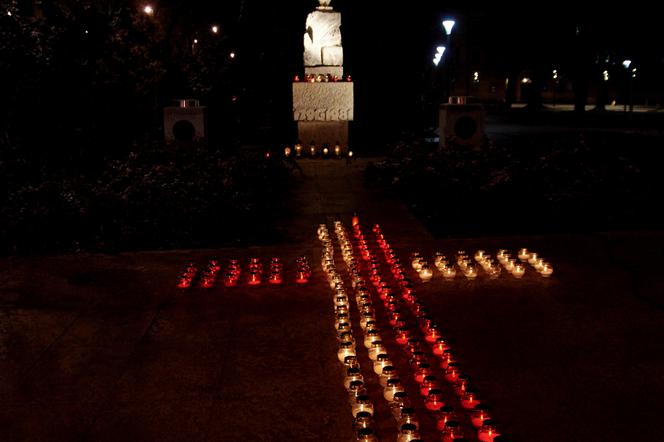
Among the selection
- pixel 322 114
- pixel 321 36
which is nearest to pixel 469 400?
pixel 322 114

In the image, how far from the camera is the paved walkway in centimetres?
379

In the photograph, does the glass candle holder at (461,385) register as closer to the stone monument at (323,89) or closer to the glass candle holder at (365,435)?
the glass candle holder at (365,435)

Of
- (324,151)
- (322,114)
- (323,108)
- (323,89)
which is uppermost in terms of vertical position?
(323,89)

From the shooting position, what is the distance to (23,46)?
12.2m

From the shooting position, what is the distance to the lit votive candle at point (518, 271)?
6343mm

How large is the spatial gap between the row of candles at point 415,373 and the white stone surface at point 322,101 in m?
10.4

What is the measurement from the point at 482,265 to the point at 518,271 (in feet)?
1.66

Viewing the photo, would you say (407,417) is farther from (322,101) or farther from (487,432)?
(322,101)

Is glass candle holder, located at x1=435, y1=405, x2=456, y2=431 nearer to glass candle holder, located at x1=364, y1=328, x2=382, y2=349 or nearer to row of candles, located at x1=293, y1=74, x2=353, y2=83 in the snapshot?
glass candle holder, located at x1=364, y1=328, x2=382, y2=349

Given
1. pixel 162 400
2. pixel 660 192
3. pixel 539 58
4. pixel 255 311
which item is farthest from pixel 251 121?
pixel 539 58

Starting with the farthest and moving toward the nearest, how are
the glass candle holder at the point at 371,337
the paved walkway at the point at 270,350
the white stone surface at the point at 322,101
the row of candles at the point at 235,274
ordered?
the white stone surface at the point at 322,101, the row of candles at the point at 235,274, the glass candle holder at the point at 371,337, the paved walkway at the point at 270,350

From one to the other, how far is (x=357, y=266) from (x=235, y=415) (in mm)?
2999

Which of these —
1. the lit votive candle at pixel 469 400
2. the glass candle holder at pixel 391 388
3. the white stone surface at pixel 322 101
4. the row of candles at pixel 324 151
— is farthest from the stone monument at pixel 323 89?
the lit votive candle at pixel 469 400

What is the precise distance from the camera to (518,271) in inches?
250
